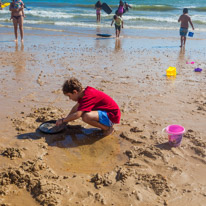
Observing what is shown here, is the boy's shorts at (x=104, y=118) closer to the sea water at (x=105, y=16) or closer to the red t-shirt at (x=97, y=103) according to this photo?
the red t-shirt at (x=97, y=103)

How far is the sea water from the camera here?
17.8 meters

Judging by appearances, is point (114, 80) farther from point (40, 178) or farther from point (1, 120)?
→ point (40, 178)

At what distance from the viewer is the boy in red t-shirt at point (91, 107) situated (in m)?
3.49

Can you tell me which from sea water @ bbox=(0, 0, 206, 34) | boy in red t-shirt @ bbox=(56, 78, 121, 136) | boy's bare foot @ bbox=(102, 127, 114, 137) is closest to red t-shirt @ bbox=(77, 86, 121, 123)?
boy in red t-shirt @ bbox=(56, 78, 121, 136)

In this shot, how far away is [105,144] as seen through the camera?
11.7 feet

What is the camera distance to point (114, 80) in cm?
618

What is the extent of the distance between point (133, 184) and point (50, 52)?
7.01m

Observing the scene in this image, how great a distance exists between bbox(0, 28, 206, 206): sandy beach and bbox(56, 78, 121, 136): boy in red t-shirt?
0.22 m

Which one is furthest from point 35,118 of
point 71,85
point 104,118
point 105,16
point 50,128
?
point 105,16

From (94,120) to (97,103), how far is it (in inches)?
9.0

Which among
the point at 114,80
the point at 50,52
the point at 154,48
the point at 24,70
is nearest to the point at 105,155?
the point at 114,80

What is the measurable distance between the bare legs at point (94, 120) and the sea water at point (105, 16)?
496 inches

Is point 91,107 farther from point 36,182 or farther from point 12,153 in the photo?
point 36,182

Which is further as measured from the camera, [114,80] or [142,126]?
[114,80]
